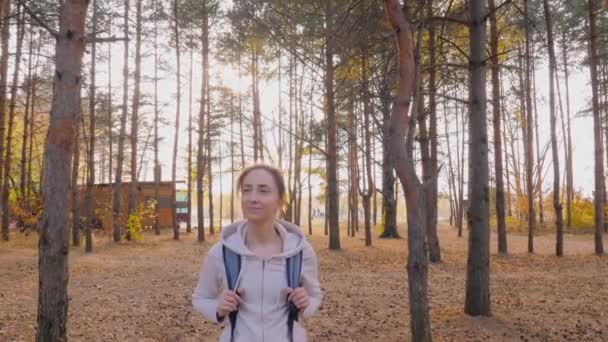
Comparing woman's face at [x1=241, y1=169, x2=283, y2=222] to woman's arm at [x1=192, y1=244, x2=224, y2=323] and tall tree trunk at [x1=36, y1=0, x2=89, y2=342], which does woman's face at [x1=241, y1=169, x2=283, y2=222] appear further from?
tall tree trunk at [x1=36, y1=0, x2=89, y2=342]

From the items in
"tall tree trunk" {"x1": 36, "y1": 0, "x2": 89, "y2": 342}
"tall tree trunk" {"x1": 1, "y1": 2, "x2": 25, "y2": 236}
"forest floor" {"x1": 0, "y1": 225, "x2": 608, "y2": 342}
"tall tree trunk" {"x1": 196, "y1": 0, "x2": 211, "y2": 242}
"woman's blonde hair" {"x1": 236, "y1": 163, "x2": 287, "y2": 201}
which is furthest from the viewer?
"tall tree trunk" {"x1": 196, "y1": 0, "x2": 211, "y2": 242}

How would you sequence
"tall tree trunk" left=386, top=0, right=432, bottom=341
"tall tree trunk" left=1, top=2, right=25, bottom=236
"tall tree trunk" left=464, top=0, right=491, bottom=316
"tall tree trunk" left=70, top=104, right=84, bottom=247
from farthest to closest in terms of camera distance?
"tall tree trunk" left=1, top=2, right=25, bottom=236, "tall tree trunk" left=70, top=104, right=84, bottom=247, "tall tree trunk" left=464, top=0, right=491, bottom=316, "tall tree trunk" left=386, top=0, right=432, bottom=341

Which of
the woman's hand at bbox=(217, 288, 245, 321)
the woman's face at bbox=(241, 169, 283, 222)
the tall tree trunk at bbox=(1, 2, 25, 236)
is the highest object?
the tall tree trunk at bbox=(1, 2, 25, 236)

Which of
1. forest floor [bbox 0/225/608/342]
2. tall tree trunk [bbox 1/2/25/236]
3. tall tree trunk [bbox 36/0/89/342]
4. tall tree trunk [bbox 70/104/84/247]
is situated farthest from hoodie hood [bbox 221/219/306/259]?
tall tree trunk [bbox 1/2/25/236]


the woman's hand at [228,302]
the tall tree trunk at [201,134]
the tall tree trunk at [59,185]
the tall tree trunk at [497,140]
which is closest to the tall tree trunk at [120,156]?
the tall tree trunk at [201,134]

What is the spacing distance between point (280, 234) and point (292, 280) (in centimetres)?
25

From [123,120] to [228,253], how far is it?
736 inches

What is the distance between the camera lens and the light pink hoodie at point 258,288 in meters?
2.03

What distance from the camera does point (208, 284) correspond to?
7.06 ft

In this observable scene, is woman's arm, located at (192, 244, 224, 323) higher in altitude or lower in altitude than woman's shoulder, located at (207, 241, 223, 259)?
lower

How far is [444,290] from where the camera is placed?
352 inches

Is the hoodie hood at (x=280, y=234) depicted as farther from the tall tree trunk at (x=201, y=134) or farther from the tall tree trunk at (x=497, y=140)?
the tall tree trunk at (x=201, y=134)

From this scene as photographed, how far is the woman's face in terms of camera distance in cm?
208

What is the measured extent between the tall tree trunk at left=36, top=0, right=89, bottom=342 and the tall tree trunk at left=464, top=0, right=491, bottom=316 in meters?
5.23
